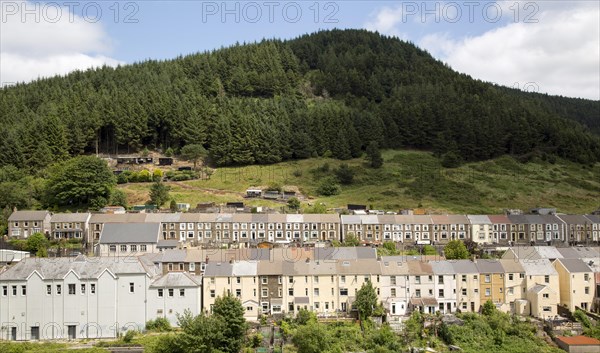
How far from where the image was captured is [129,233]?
58.7 meters

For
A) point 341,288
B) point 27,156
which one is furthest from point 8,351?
point 27,156

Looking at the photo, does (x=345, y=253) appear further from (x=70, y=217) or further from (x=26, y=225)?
(x=26, y=225)

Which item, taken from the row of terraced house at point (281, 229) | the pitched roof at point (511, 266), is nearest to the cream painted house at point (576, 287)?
the pitched roof at point (511, 266)

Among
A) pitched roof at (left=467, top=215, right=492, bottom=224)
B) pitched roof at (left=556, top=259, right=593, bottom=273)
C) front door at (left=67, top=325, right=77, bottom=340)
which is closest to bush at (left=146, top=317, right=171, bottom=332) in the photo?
front door at (left=67, top=325, right=77, bottom=340)

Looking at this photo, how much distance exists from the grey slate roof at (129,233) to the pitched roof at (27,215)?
7698 millimetres

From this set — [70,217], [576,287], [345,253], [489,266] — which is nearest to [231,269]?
[345,253]

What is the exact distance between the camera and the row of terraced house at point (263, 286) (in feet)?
141

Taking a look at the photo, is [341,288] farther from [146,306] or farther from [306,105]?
[306,105]

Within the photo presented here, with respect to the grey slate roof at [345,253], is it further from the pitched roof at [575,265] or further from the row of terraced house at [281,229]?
the pitched roof at [575,265]

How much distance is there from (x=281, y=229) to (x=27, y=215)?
2634 centimetres

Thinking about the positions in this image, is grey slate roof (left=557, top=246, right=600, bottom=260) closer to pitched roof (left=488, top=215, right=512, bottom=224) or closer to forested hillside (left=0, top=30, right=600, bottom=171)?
pitched roof (left=488, top=215, right=512, bottom=224)

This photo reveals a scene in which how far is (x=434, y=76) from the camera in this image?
132m

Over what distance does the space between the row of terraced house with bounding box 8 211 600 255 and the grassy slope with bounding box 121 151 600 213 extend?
29.3 feet

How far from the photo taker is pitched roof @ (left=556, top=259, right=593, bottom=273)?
155 ft
